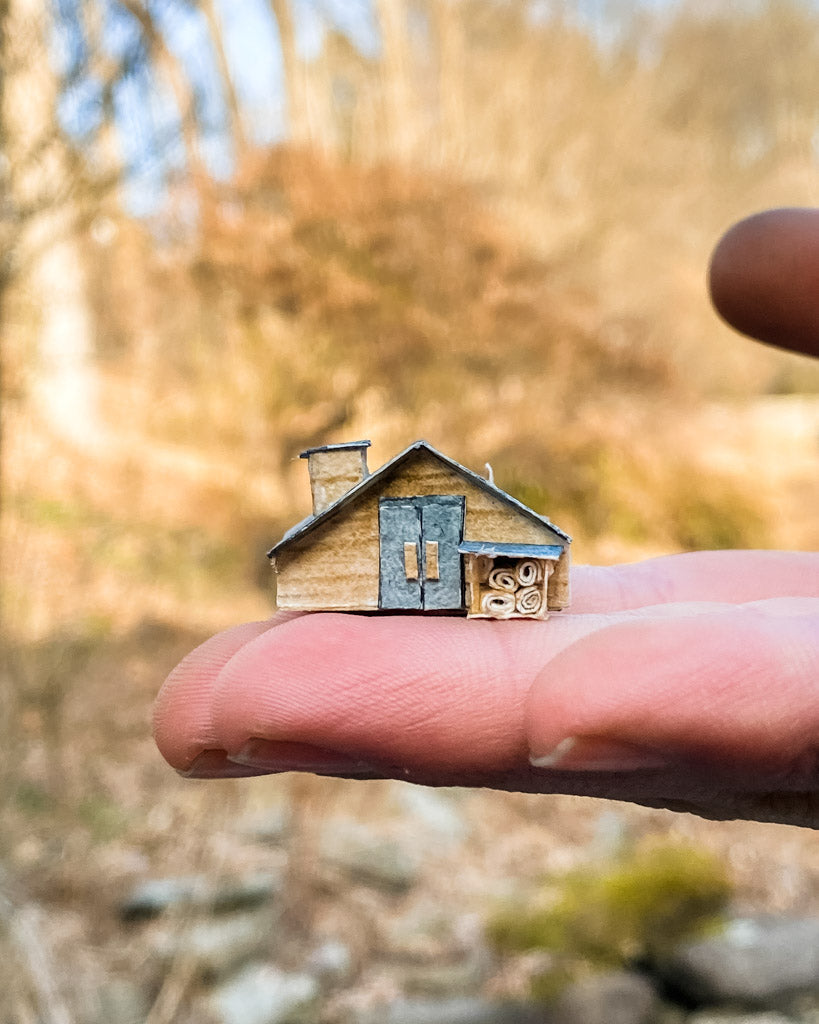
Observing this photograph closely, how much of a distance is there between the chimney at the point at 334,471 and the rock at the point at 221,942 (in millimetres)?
3698

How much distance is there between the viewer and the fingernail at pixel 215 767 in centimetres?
162

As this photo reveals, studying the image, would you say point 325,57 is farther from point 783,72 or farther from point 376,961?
point 376,961

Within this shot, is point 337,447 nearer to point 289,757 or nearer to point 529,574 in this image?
point 529,574

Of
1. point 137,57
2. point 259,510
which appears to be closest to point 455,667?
point 137,57

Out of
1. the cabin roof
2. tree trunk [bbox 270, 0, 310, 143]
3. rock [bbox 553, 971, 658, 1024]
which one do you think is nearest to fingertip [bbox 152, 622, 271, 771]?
the cabin roof

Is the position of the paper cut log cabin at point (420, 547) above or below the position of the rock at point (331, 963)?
above

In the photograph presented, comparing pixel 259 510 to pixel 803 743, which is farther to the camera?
pixel 259 510

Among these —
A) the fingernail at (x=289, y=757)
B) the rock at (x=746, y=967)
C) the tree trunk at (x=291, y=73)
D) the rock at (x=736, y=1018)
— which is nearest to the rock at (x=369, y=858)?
the rock at (x=746, y=967)

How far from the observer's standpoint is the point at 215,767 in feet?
5.42

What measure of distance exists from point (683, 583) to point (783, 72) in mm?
20451

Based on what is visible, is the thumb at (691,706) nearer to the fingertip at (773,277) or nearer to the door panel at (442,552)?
the door panel at (442,552)

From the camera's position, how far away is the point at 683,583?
2.25m

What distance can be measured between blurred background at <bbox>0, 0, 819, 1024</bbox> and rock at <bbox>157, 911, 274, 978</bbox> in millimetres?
17

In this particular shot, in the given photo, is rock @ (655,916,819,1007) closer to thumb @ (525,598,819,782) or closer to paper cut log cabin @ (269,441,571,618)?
paper cut log cabin @ (269,441,571,618)
